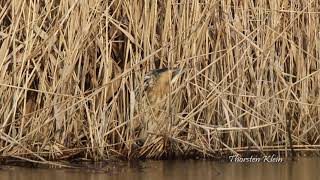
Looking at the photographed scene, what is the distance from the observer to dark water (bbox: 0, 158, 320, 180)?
4582 millimetres

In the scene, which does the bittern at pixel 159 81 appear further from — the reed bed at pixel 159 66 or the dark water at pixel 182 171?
the dark water at pixel 182 171

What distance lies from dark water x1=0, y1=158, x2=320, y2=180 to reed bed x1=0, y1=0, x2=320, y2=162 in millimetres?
184

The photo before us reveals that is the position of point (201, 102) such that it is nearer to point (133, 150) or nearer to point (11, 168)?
point (133, 150)

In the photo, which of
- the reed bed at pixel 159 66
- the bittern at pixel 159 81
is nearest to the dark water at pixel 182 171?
the reed bed at pixel 159 66

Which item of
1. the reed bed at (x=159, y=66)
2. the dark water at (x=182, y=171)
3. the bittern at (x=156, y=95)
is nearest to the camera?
the dark water at (x=182, y=171)

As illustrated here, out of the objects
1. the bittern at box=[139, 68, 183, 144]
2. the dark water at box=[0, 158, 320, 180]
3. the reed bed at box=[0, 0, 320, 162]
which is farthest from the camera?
the bittern at box=[139, 68, 183, 144]

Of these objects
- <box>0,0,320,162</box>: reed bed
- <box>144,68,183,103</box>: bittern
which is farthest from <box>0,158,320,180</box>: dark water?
<box>144,68,183,103</box>: bittern

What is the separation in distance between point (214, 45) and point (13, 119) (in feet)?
5.02

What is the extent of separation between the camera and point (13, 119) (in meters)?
5.04

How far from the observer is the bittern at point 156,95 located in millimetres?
5297

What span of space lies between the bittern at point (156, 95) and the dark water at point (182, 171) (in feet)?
0.88

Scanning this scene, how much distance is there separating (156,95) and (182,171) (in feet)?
2.71

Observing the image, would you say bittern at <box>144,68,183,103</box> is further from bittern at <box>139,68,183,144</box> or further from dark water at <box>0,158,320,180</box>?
dark water at <box>0,158,320,180</box>

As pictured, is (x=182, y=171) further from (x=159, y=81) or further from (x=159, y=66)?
(x=159, y=66)
